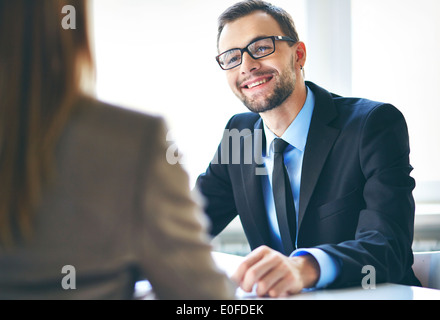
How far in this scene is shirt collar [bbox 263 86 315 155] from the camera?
1.85 metres

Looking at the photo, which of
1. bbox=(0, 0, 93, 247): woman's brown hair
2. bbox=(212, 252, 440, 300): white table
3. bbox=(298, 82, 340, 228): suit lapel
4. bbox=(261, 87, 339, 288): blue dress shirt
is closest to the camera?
bbox=(0, 0, 93, 247): woman's brown hair

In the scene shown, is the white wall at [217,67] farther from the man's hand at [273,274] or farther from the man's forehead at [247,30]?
the man's hand at [273,274]

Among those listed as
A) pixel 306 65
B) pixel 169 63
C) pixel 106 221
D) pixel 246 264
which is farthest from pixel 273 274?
pixel 306 65

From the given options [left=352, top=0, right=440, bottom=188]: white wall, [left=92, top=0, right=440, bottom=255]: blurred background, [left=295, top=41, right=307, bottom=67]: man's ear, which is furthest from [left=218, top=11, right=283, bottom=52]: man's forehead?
[left=352, top=0, right=440, bottom=188]: white wall

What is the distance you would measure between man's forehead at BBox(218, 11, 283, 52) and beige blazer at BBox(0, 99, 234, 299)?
1.46m

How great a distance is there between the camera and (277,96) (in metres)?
1.99

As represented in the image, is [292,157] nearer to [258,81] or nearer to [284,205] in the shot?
[284,205]

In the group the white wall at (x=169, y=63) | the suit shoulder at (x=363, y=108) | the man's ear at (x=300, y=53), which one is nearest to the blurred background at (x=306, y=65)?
the white wall at (x=169, y=63)

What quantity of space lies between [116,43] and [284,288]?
1.83m

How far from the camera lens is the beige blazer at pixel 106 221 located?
617mm

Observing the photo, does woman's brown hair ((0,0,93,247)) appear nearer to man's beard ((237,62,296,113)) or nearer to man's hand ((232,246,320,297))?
man's hand ((232,246,320,297))
